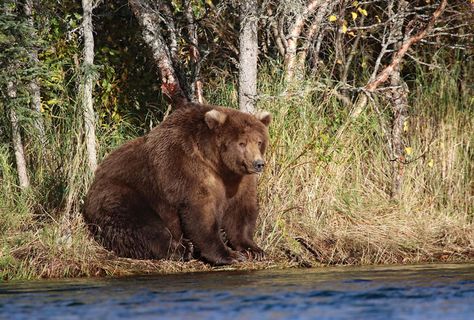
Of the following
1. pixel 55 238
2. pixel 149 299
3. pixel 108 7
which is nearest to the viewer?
pixel 149 299

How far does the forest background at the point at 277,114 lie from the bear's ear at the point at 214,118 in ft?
3.58

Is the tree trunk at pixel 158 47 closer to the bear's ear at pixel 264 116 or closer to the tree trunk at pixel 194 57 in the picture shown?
the tree trunk at pixel 194 57

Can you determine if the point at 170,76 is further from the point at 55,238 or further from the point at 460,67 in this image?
the point at 460,67

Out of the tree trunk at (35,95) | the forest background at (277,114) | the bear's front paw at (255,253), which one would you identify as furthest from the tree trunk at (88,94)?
the bear's front paw at (255,253)

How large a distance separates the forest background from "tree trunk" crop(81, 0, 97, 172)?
0.05 feet

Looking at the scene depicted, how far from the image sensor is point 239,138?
988 centimetres

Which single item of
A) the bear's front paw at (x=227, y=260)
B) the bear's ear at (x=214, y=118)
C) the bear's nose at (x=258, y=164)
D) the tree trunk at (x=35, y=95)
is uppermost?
the tree trunk at (x=35, y=95)

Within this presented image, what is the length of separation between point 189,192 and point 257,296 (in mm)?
2594

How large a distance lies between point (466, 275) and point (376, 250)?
162 cm

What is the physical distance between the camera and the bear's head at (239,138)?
32.0 ft

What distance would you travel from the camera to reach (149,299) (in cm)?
730

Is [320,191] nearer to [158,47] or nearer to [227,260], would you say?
[227,260]

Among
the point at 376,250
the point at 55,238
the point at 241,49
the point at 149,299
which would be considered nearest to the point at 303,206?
the point at 376,250

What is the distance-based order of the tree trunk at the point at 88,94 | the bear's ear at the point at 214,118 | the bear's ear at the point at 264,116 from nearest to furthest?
the bear's ear at the point at 214,118, the bear's ear at the point at 264,116, the tree trunk at the point at 88,94
